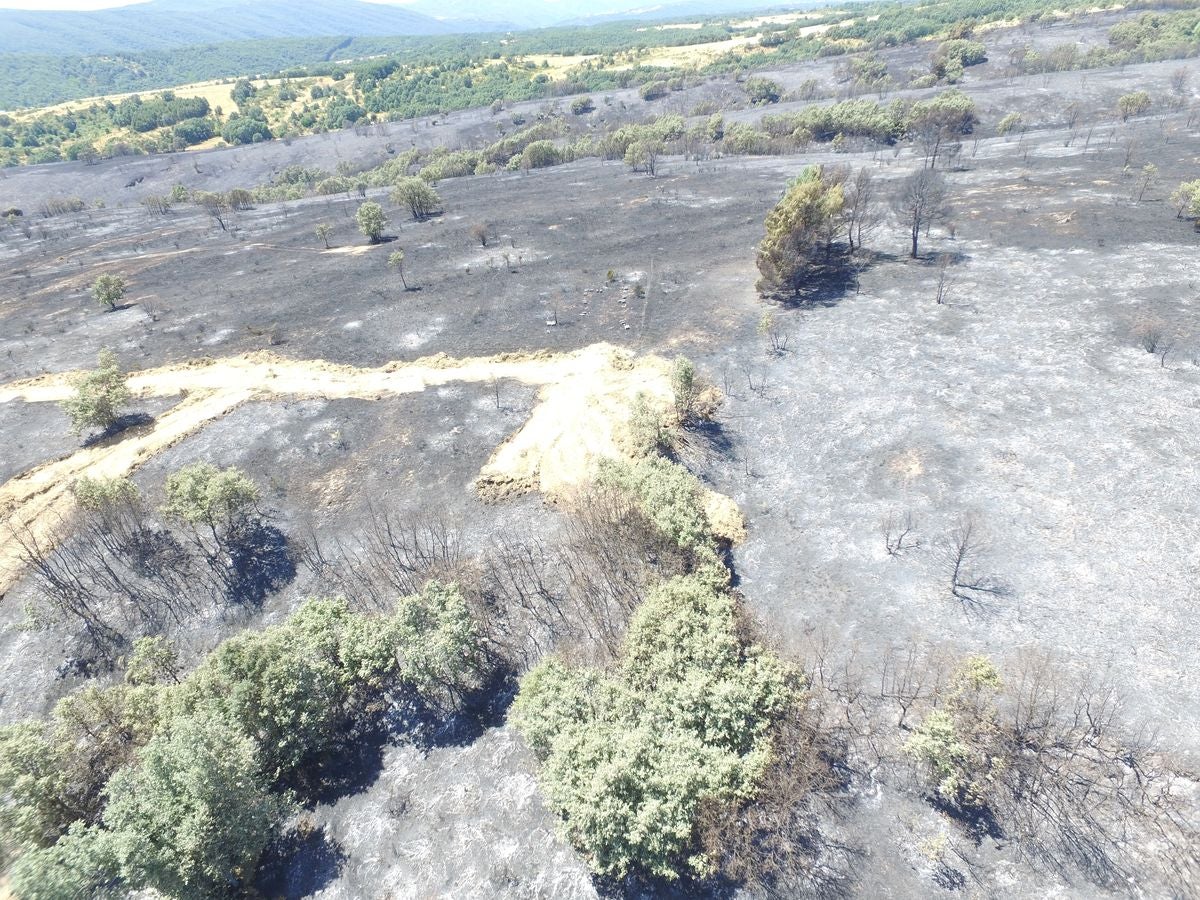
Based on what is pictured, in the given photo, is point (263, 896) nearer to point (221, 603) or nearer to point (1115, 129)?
point (221, 603)

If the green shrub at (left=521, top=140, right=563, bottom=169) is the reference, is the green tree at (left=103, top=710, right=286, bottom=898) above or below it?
below

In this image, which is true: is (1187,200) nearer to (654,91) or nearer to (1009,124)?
(1009,124)

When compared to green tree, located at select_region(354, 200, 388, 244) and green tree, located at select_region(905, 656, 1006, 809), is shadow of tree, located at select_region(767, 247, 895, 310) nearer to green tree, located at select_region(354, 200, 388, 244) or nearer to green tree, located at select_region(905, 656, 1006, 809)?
green tree, located at select_region(905, 656, 1006, 809)

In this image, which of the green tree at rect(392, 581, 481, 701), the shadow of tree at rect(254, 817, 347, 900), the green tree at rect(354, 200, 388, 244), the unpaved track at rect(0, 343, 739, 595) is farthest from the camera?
the green tree at rect(354, 200, 388, 244)

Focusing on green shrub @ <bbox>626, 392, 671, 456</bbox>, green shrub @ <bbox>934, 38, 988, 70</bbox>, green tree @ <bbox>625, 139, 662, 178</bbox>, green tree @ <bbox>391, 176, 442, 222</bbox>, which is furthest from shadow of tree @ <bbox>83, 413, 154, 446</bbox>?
green shrub @ <bbox>934, 38, 988, 70</bbox>

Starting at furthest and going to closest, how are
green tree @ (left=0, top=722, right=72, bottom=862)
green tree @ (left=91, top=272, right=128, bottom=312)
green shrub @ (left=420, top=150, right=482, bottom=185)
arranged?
green shrub @ (left=420, top=150, right=482, bottom=185)
green tree @ (left=91, top=272, right=128, bottom=312)
green tree @ (left=0, top=722, right=72, bottom=862)

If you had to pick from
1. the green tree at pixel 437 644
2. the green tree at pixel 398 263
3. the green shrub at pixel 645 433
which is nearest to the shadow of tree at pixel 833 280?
the green shrub at pixel 645 433

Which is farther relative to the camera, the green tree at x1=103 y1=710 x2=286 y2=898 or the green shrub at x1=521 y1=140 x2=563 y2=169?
the green shrub at x1=521 y1=140 x2=563 y2=169
